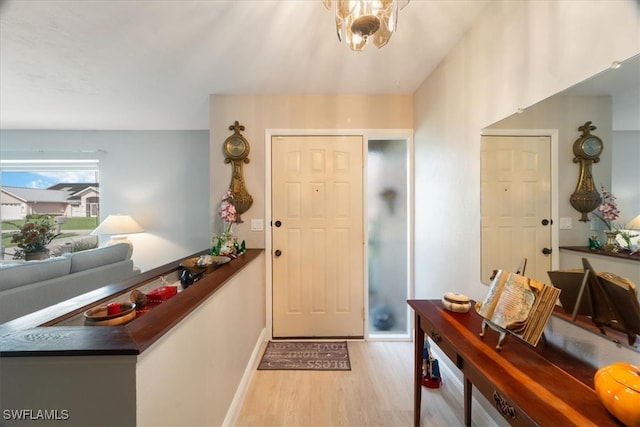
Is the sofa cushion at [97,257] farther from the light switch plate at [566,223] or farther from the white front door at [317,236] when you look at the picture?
the light switch plate at [566,223]

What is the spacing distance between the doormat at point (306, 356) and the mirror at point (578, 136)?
1.59m

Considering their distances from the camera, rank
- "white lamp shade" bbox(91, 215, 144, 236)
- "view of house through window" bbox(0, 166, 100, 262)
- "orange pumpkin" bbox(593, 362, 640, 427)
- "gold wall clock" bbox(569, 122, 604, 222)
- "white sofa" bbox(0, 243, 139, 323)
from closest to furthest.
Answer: "orange pumpkin" bbox(593, 362, 640, 427) → "gold wall clock" bbox(569, 122, 604, 222) → "white sofa" bbox(0, 243, 139, 323) → "white lamp shade" bbox(91, 215, 144, 236) → "view of house through window" bbox(0, 166, 100, 262)

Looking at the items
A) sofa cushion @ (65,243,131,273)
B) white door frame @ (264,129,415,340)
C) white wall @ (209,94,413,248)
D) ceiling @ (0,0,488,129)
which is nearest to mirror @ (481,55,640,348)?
ceiling @ (0,0,488,129)

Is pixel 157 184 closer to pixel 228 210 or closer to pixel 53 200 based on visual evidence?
pixel 53 200

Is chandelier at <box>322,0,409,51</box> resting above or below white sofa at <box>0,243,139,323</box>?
above

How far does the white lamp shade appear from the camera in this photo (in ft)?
11.1

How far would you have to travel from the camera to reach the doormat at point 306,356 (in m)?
2.10

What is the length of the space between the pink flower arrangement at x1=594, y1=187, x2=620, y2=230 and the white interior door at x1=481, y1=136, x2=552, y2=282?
0.71 ft

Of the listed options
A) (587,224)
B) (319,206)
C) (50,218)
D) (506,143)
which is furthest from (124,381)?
(50,218)

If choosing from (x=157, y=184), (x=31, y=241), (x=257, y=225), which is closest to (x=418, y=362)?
(x=257, y=225)

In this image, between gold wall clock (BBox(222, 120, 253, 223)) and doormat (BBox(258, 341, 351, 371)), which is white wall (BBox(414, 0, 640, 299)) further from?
gold wall clock (BBox(222, 120, 253, 223))

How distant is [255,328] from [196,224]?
2.26 m

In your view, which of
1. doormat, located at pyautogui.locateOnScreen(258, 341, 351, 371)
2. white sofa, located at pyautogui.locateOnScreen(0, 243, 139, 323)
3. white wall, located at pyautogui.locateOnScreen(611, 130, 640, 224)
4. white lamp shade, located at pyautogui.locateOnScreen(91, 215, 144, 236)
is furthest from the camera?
white lamp shade, located at pyautogui.locateOnScreen(91, 215, 144, 236)

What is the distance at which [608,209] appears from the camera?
842mm
